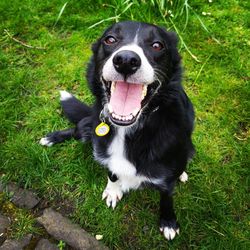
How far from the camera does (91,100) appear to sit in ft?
11.3

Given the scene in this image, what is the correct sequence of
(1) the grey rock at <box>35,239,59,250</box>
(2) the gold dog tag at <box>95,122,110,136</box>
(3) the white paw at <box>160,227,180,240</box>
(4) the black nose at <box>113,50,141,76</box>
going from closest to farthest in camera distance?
1. (4) the black nose at <box>113,50,141,76</box>
2. (2) the gold dog tag at <box>95,122,110,136</box>
3. (1) the grey rock at <box>35,239,59,250</box>
4. (3) the white paw at <box>160,227,180,240</box>

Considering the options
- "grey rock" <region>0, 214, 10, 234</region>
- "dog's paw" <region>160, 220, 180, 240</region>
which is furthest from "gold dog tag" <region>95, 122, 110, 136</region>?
"grey rock" <region>0, 214, 10, 234</region>

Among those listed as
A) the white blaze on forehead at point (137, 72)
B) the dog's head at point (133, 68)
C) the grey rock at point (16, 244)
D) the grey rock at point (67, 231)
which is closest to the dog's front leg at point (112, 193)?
the grey rock at point (67, 231)

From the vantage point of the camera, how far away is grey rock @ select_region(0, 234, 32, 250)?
257cm

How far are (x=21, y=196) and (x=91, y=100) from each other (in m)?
1.09

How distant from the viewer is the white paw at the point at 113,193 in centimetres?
281

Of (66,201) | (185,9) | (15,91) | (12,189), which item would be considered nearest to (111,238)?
(66,201)

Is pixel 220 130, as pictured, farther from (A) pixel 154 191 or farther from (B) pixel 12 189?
(B) pixel 12 189

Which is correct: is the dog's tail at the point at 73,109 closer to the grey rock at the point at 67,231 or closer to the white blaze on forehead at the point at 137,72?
the grey rock at the point at 67,231

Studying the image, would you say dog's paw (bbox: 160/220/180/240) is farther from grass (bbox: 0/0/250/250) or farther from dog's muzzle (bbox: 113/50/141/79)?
dog's muzzle (bbox: 113/50/141/79)

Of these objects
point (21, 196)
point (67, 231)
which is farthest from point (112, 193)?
point (21, 196)

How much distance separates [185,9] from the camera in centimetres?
395

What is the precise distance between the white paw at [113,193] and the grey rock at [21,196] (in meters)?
0.53

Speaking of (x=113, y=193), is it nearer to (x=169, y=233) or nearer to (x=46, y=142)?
(x=169, y=233)
